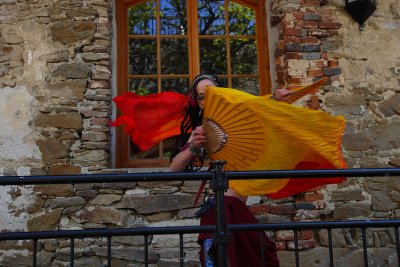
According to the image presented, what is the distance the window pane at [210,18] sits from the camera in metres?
4.29

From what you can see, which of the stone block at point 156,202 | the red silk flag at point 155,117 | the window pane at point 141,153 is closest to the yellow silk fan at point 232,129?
the red silk flag at point 155,117

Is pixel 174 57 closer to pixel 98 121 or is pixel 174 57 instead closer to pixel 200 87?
pixel 98 121

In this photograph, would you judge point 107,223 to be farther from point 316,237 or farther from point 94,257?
point 316,237

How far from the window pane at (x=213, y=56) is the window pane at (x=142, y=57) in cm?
46

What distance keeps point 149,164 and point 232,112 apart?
2080 millimetres

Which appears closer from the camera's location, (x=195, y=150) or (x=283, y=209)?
(x=195, y=150)

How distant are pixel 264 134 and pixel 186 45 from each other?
2427 mm

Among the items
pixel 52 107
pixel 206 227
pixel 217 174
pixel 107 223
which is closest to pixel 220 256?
pixel 206 227

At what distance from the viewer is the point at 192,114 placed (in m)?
2.37

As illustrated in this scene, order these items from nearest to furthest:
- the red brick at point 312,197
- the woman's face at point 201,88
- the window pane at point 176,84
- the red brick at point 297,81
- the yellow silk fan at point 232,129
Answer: the yellow silk fan at point 232,129 < the woman's face at point 201,88 < the red brick at point 312,197 < the red brick at point 297,81 < the window pane at point 176,84

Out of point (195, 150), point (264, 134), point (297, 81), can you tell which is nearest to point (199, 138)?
point (195, 150)

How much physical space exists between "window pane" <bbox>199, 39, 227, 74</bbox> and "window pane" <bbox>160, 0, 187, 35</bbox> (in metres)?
0.24

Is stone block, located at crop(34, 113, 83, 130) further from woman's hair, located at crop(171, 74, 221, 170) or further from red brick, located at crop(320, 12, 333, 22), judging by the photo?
red brick, located at crop(320, 12, 333, 22)

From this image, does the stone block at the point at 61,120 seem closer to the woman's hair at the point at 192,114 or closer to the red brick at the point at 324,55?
the woman's hair at the point at 192,114
